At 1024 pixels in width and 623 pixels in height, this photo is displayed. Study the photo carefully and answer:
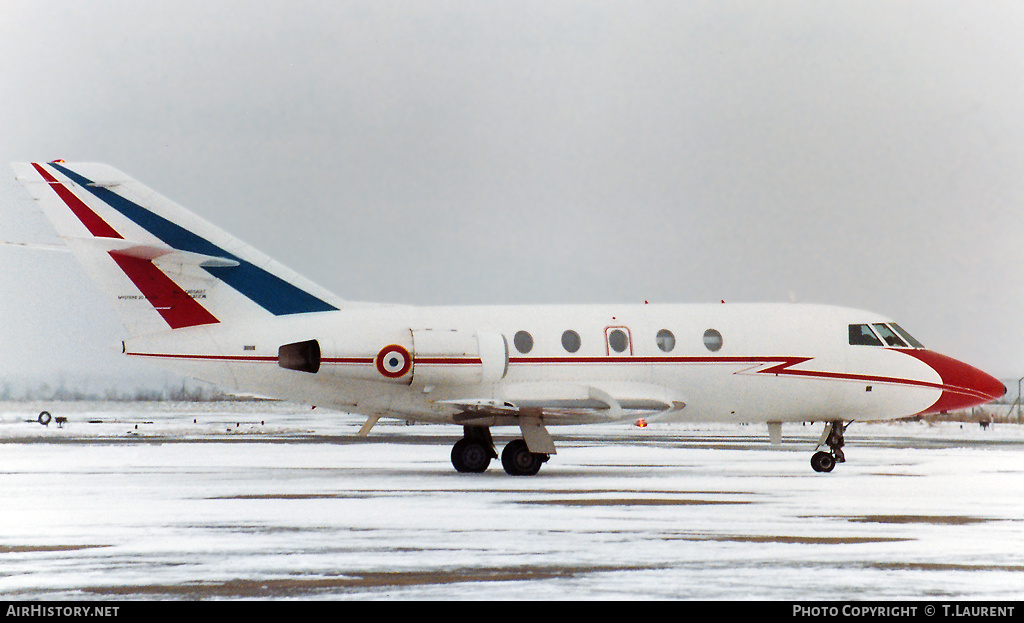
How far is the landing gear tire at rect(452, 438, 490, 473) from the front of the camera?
2116 cm

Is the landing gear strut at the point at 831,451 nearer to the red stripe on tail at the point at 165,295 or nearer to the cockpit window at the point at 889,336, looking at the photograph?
the cockpit window at the point at 889,336

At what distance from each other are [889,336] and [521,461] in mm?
8105

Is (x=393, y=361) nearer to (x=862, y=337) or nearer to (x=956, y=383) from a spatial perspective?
(x=862, y=337)

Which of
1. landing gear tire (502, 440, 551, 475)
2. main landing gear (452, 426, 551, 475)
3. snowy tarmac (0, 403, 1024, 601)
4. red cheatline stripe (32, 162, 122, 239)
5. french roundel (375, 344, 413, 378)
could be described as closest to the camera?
snowy tarmac (0, 403, 1024, 601)

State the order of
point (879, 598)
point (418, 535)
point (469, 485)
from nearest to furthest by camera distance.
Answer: point (879, 598), point (418, 535), point (469, 485)

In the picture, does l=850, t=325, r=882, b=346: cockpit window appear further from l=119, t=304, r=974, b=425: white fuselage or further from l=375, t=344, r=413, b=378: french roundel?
l=375, t=344, r=413, b=378: french roundel

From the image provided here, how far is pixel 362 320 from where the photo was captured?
21.0 meters

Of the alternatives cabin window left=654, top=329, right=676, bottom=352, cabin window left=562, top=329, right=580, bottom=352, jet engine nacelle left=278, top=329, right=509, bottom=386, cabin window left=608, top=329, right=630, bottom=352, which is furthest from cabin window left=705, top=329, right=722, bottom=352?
jet engine nacelle left=278, top=329, right=509, bottom=386

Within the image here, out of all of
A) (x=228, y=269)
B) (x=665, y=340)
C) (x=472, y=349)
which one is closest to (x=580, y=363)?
(x=665, y=340)

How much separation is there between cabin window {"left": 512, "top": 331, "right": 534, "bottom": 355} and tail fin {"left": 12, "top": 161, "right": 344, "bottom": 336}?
15.4 feet

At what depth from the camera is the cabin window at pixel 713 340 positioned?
21250 mm
